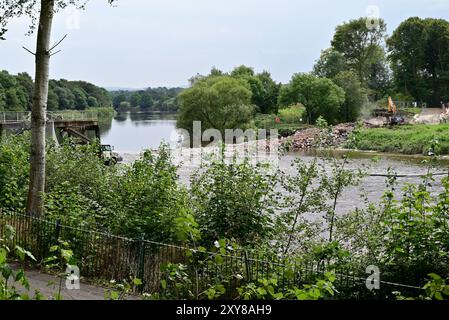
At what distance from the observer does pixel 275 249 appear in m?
11.0

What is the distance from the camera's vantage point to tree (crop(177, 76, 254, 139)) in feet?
212

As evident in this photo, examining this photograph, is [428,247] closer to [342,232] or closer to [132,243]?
[342,232]

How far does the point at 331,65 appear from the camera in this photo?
89.8 m

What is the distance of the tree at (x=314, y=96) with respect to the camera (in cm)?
7375

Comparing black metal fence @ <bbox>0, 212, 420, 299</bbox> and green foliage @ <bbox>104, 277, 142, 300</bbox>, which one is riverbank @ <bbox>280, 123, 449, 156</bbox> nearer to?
black metal fence @ <bbox>0, 212, 420, 299</bbox>

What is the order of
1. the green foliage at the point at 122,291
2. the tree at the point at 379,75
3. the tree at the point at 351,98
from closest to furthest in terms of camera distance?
the green foliage at the point at 122,291
the tree at the point at 351,98
the tree at the point at 379,75

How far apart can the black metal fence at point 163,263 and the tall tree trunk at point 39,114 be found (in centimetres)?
76

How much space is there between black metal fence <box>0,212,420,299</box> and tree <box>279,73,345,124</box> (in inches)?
2493

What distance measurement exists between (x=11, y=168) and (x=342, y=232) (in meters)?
8.95

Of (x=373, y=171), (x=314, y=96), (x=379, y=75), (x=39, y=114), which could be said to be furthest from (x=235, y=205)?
(x=379, y=75)

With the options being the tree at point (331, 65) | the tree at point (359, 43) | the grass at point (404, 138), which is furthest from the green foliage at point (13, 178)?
the tree at point (359, 43)

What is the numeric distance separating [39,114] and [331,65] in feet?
263

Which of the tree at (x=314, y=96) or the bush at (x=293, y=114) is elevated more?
the tree at (x=314, y=96)

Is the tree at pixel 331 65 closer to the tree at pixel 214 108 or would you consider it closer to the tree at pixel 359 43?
the tree at pixel 359 43
